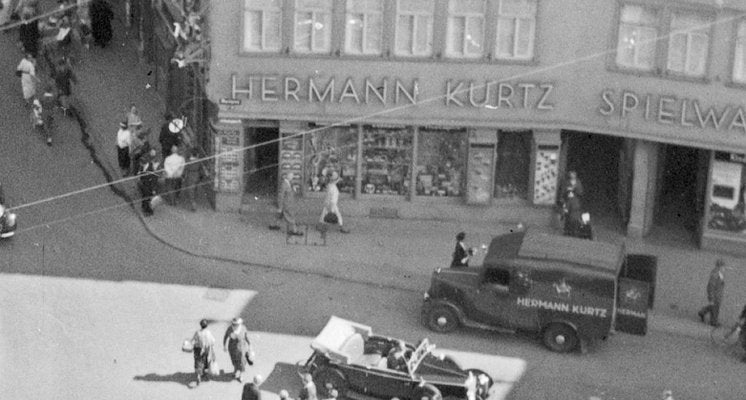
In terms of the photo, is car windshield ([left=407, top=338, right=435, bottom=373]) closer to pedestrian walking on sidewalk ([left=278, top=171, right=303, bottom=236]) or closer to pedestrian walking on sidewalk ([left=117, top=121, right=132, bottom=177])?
pedestrian walking on sidewalk ([left=278, top=171, right=303, bottom=236])

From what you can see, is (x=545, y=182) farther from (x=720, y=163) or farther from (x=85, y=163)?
(x=85, y=163)

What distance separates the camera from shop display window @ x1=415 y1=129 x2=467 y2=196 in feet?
156

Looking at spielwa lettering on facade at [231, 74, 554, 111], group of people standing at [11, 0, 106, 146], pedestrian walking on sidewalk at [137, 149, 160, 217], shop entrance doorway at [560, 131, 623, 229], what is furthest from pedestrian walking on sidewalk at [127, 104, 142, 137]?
shop entrance doorway at [560, 131, 623, 229]

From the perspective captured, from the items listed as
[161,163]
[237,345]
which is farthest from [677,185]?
[237,345]

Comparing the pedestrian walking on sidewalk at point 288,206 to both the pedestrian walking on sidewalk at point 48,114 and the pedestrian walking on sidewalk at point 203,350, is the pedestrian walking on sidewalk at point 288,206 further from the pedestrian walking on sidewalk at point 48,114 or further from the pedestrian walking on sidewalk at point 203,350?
the pedestrian walking on sidewalk at point 203,350

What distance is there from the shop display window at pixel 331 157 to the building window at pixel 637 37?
6.91m

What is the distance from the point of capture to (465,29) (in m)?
46.5

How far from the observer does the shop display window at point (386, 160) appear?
A: 47.7m

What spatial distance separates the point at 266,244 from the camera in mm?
45938

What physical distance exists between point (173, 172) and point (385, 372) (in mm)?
11790

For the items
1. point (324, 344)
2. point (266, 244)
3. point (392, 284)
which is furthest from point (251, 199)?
point (324, 344)

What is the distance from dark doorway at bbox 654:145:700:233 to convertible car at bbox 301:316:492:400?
39.6 ft

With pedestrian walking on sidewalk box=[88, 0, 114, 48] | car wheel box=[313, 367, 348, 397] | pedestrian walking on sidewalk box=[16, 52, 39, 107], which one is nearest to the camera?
car wheel box=[313, 367, 348, 397]

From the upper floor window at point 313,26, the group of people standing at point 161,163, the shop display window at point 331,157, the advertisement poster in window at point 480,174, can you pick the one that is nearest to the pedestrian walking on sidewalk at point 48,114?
the group of people standing at point 161,163
